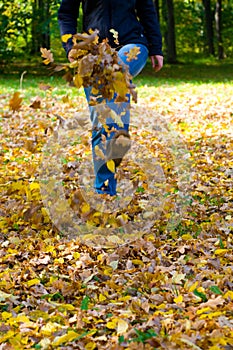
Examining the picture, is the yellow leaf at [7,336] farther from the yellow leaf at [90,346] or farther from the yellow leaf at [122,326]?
the yellow leaf at [122,326]

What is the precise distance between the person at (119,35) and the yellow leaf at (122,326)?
1598 mm

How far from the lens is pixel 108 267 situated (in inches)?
138

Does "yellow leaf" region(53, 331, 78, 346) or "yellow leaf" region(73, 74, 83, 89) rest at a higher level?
"yellow leaf" region(73, 74, 83, 89)

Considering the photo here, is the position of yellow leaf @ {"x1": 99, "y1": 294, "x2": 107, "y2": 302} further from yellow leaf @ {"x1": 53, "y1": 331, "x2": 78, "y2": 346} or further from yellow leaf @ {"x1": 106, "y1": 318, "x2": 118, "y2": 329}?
yellow leaf @ {"x1": 53, "y1": 331, "x2": 78, "y2": 346}

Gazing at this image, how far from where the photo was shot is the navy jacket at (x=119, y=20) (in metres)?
4.25

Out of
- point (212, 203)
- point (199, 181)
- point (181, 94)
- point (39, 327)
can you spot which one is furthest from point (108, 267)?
point (181, 94)

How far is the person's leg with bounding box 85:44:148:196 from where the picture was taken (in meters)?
4.04

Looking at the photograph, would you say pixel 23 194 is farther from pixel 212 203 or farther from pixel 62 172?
pixel 212 203

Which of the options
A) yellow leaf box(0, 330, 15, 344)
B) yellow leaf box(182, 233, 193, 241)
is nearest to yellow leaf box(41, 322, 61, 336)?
yellow leaf box(0, 330, 15, 344)

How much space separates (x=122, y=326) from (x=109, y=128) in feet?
6.19

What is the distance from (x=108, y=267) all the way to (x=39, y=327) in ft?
2.61

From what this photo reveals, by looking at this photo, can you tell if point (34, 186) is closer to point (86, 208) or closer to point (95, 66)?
point (86, 208)

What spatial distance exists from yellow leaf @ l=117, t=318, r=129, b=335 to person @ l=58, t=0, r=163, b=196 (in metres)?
1.60

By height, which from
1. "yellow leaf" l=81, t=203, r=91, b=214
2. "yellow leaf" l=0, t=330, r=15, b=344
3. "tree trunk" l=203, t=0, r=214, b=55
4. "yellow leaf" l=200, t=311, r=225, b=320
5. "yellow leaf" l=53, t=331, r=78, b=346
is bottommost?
"tree trunk" l=203, t=0, r=214, b=55
